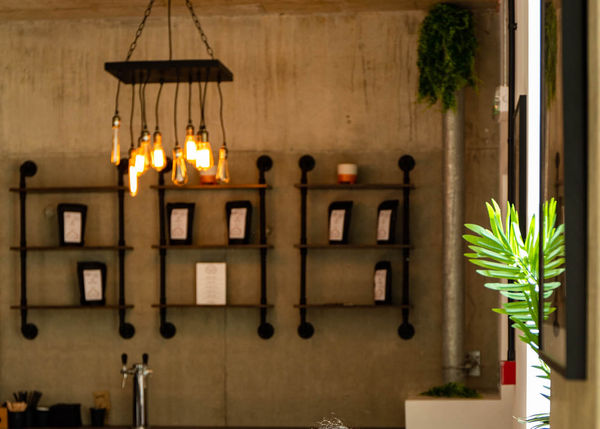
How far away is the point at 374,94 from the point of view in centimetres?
567

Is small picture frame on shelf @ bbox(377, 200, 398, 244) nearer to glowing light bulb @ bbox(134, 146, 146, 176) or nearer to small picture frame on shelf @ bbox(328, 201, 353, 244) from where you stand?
small picture frame on shelf @ bbox(328, 201, 353, 244)

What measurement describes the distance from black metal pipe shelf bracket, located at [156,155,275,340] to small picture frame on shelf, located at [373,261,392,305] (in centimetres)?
76

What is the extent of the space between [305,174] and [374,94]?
74 cm

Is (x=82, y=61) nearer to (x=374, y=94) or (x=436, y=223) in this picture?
(x=374, y=94)

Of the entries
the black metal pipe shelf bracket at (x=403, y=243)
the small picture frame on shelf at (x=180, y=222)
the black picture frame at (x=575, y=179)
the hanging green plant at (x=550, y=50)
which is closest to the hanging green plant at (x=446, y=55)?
the black metal pipe shelf bracket at (x=403, y=243)

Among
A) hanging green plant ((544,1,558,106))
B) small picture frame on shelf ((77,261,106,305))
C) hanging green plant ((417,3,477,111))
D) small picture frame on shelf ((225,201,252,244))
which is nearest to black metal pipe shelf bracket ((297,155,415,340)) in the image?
small picture frame on shelf ((225,201,252,244))

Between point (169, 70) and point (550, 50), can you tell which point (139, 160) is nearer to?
point (169, 70)

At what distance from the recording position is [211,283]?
5.68 m

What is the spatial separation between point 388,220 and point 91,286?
210 centimetres

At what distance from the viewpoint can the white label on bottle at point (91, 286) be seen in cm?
570

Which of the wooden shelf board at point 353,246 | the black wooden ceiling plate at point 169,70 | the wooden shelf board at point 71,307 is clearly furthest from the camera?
the wooden shelf board at point 71,307

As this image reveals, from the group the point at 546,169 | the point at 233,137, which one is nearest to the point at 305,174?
the point at 233,137

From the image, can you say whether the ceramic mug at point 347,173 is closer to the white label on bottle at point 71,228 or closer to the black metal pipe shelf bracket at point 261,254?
the black metal pipe shelf bracket at point 261,254

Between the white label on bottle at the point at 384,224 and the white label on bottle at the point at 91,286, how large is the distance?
1.97m
